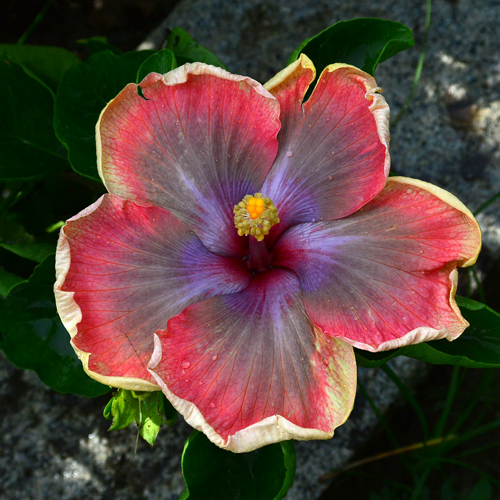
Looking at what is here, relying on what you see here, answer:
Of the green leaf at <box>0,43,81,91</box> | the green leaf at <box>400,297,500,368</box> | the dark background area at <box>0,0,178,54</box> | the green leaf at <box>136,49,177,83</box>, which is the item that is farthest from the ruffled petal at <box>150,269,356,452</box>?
the dark background area at <box>0,0,178,54</box>

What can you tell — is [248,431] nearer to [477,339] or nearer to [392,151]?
[477,339]

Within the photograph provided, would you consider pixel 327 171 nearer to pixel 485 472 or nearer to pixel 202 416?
pixel 202 416

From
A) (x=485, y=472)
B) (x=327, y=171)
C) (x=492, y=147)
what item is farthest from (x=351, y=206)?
(x=485, y=472)

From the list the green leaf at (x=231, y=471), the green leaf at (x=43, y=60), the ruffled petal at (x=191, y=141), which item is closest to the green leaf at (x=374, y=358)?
the green leaf at (x=231, y=471)

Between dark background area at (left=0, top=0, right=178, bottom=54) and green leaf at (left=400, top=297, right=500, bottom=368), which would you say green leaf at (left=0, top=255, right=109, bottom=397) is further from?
dark background area at (left=0, top=0, right=178, bottom=54)

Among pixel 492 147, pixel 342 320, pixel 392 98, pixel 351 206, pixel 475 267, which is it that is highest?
pixel 351 206

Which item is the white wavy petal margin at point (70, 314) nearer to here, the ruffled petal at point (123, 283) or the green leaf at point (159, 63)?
the ruffled petal at point (123, 283)

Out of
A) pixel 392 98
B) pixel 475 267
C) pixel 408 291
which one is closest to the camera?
pixel 408 291
